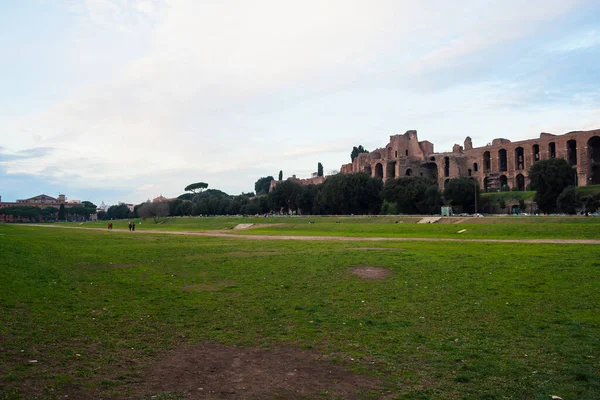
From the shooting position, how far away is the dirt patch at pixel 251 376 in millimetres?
6332

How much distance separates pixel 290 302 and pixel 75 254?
50.0 feet

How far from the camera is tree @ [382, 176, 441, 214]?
7112cm

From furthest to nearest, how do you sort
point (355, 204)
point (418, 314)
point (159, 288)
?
point (355, 204)
point (159, 288)
point (418, 314)

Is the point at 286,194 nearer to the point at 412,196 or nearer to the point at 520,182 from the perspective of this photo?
the point at 412,196

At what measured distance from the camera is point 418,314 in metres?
10.6

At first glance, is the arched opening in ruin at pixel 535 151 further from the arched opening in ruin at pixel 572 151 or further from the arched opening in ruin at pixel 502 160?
the arched opening in ruin at pixel 502 160

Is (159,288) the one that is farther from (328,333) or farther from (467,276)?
(467,276)

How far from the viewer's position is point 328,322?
10.0 meters

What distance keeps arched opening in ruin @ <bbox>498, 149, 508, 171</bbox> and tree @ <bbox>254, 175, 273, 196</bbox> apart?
352 ft

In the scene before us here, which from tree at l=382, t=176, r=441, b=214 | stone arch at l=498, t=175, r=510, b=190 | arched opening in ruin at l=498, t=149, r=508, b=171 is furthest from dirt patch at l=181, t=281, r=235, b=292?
arched opening in ruin at l=498, t=149, r=508, b=171

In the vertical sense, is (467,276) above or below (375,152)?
below

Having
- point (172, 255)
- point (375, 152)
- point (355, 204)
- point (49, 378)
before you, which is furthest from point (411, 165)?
point (49, 378)

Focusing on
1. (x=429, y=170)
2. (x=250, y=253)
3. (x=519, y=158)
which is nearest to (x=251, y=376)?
(x=250, y=253)

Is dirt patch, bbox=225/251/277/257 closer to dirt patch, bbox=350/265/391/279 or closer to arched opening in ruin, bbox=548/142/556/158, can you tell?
dirt patch, bbox=350/265/391/279
